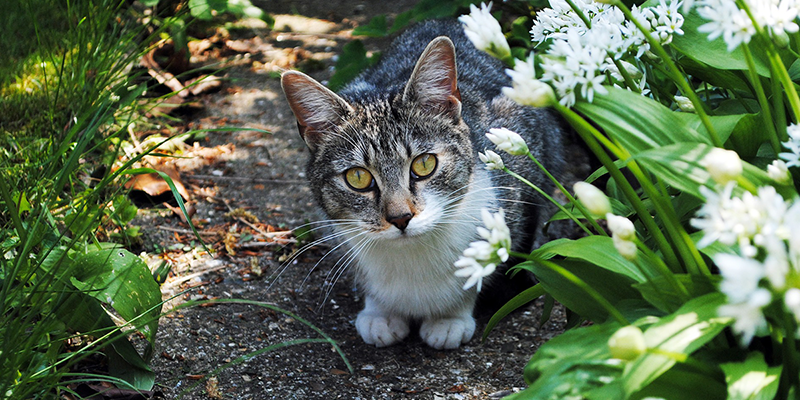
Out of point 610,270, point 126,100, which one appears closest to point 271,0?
point 126,100

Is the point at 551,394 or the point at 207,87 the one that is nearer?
the point at 551,394

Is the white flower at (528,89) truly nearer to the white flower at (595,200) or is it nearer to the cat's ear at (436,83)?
the white flower at (595,200)

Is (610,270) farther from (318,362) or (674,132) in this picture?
(318,362)

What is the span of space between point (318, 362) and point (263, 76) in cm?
317

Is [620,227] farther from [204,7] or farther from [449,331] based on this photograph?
[204,7]

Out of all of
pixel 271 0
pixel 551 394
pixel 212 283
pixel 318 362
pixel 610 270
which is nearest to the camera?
pixel 551 394

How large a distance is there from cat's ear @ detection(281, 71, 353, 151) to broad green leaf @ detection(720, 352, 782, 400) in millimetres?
1835

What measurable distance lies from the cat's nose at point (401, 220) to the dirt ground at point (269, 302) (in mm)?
585

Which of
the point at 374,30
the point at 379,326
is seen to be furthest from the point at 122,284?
the point at 374,30

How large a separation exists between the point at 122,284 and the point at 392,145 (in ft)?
3.65

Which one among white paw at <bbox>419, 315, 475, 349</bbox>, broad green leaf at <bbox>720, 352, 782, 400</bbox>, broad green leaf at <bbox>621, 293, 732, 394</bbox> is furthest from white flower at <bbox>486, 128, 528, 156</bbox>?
white paw at <bbox>419, 315, 475, 349</bbox>

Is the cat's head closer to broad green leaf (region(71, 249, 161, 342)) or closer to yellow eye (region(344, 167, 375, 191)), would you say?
yellow eye (region(344, 167, 375, 191))

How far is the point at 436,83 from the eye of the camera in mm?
2805

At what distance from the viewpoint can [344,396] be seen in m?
2.51
